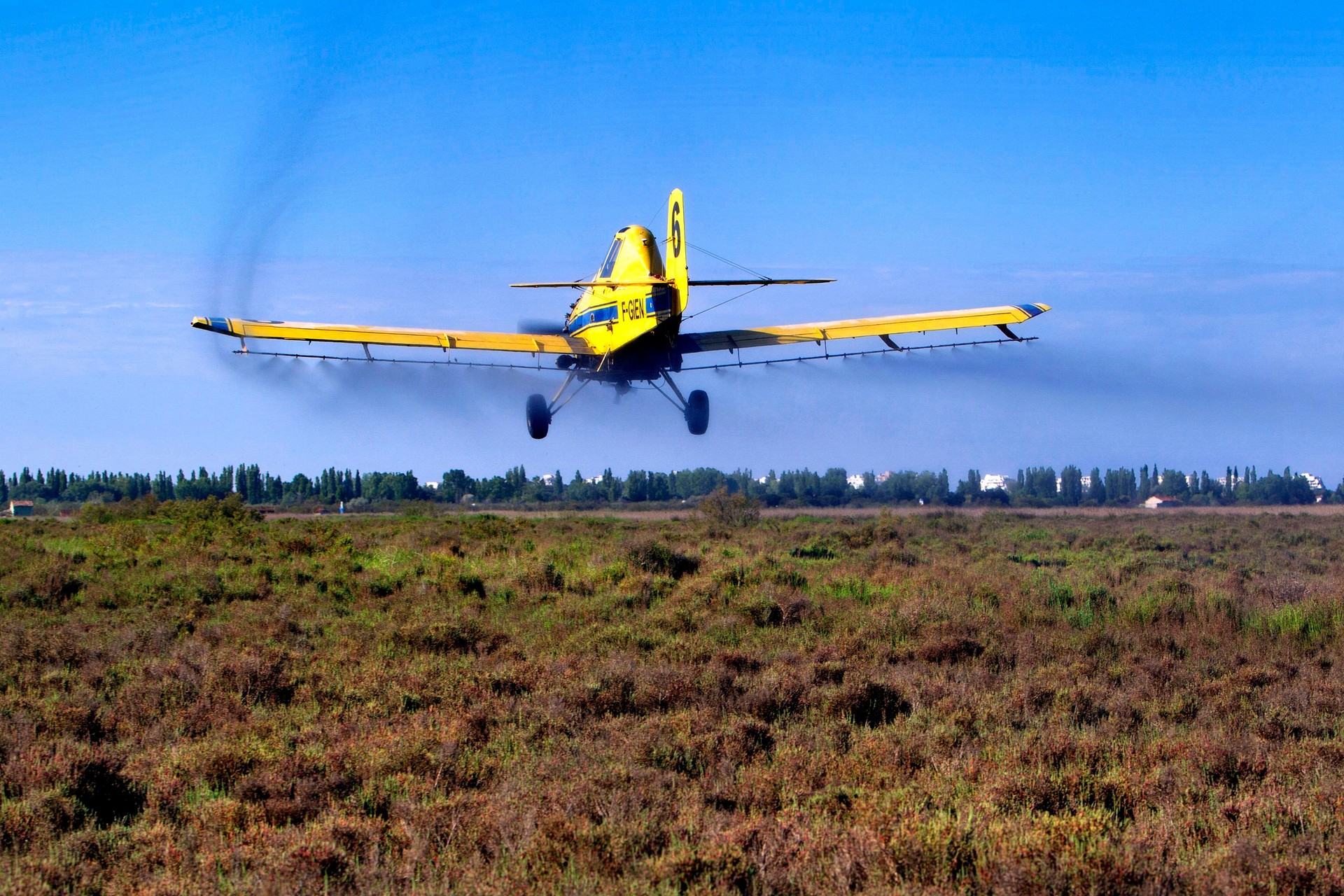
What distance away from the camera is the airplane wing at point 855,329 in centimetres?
2477

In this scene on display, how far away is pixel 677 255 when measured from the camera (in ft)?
77.9

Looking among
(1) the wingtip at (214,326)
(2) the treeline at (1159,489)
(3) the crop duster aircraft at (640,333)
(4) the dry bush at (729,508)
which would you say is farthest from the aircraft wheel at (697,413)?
(2) the treeline at (1159,489)

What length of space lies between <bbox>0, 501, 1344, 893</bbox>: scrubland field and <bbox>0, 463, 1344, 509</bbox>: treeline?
33.9 metres

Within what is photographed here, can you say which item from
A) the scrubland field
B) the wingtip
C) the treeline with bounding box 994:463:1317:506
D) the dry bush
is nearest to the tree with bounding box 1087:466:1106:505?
the treeline with bounding box 994:463:1317:506

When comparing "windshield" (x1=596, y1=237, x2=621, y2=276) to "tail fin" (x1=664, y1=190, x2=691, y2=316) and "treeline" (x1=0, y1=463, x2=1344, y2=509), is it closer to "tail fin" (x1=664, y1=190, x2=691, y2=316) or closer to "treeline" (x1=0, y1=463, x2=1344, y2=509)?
"tail fin" (x1=664, y1=190, x2=691, y2=316)

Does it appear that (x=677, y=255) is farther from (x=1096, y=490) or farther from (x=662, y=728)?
(x=1096, y=490)

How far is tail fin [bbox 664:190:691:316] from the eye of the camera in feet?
75.4

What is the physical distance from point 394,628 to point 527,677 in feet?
17.0

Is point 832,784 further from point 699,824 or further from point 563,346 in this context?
point 563,346

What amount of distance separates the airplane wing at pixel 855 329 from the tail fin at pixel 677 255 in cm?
156

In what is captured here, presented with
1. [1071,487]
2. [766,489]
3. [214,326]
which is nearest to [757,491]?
[766,489]

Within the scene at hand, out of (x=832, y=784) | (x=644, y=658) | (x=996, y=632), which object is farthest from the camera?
(x=996, y=632)

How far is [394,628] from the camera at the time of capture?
19109mm

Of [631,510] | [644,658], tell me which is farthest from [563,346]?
[631,510]
